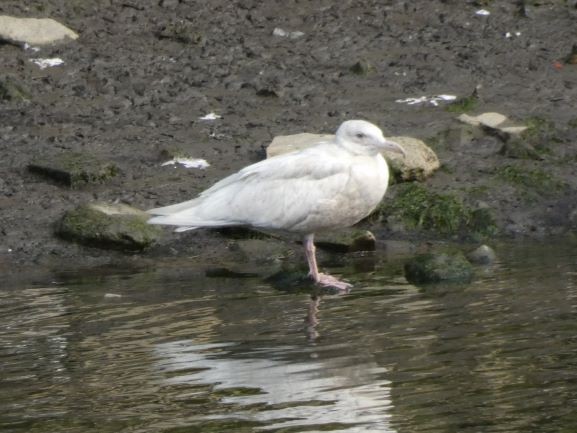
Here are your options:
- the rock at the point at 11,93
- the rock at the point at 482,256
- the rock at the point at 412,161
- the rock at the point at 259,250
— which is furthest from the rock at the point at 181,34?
the rock at the point at 482,256

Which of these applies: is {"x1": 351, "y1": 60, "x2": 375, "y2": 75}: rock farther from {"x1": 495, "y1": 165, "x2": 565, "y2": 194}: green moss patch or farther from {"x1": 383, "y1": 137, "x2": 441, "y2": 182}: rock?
{"x1": 495, "y1": 165, "x2": 565, "y2": 194}: green moss patch

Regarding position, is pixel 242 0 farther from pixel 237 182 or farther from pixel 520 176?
pixel 237 182

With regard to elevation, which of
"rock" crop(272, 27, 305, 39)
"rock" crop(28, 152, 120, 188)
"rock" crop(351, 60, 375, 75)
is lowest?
"rock" crop(28, 152, 120, 188)

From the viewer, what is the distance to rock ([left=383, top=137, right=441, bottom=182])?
487 inches

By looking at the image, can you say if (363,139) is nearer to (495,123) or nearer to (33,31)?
(495,123)

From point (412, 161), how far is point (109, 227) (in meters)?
2.71

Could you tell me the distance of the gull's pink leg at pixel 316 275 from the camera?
9.73 m

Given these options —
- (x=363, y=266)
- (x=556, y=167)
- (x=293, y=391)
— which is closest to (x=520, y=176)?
(x=556, y=167)

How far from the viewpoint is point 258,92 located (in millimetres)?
14547

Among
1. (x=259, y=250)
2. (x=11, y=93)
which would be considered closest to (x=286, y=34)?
(x=11, y=93)

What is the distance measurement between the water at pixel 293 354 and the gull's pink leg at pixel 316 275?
5.0 inches

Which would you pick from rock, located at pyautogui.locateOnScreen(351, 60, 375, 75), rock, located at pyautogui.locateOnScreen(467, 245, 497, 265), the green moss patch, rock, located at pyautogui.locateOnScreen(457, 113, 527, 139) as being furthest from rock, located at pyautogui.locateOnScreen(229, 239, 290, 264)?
rock, located at pyautogui.locateOnScreen(351, 60, 375, 75)

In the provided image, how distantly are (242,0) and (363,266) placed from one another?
6.69m

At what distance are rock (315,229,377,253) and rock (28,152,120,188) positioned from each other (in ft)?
7.59
